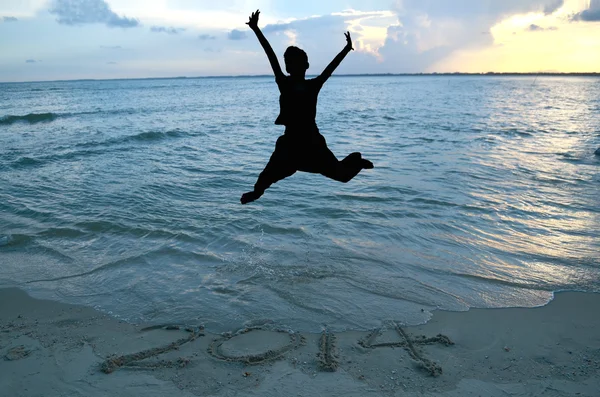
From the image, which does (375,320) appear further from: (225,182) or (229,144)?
(229,144)

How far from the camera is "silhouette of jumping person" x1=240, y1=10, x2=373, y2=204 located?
16.0 ft

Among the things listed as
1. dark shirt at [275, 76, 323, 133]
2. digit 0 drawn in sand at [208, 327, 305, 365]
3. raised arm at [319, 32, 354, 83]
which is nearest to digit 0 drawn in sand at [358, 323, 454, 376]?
digit 0 drawn in sand at [208, 327, 305, 365]

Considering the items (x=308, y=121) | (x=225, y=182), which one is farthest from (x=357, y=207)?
(x=308, y=121)

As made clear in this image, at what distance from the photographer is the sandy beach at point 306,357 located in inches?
228

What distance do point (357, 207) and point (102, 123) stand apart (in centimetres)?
2880

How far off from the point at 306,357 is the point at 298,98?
354 centimetres

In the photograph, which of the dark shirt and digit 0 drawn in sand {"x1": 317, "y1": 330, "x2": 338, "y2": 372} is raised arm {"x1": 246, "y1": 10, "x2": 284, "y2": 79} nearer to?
the dark shirt

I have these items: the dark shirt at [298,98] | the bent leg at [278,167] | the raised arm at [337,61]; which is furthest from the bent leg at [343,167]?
the raised arm at [337,61]

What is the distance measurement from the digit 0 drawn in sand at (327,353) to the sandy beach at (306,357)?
0.6 inches

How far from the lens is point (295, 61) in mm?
4906

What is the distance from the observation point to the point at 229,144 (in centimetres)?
2655

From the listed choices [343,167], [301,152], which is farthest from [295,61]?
[343,167]

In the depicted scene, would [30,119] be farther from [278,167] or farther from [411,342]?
[411,342]

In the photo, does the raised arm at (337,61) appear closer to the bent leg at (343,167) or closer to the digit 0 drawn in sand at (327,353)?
the bent leg at (343,167)
